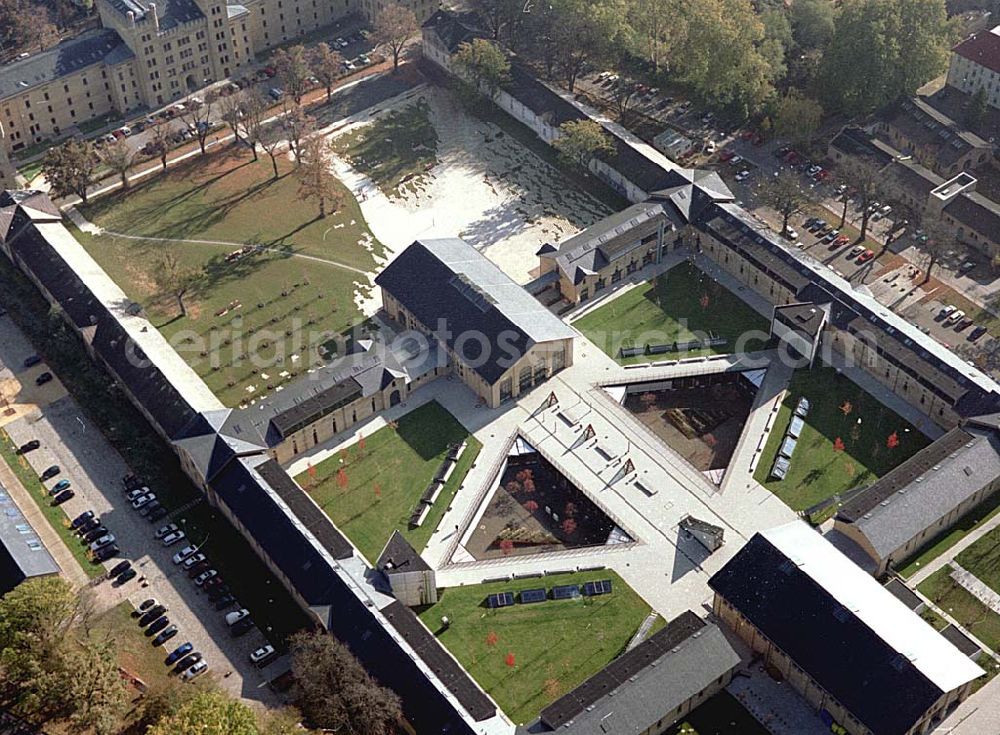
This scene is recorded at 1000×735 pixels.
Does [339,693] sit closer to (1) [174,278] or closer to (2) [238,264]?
(1) [174,278]

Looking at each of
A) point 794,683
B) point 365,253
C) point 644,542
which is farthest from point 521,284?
point 794,683

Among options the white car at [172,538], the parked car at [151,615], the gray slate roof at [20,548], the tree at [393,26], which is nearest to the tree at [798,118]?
the tree at [393,26]

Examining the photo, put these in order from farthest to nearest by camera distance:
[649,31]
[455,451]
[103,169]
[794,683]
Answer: [649,31] < [103,169] < [455,451] < [794,683]

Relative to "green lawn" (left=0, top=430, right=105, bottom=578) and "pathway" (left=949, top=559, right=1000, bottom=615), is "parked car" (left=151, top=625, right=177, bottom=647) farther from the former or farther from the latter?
"pathway" (left=949, top=559, right=1000, bottom=615)

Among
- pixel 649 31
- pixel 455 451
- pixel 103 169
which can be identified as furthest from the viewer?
pixel 649 31

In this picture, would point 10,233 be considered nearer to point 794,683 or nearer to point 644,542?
point 644,542

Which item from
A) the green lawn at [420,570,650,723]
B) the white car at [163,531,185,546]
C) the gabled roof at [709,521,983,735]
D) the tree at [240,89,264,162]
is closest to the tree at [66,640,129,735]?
the white car at [163,531,185,546]

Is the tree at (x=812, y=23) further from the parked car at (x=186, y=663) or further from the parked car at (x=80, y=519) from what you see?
the parked car at (x=186, y=663)
